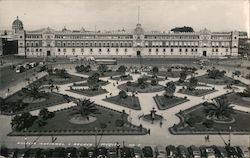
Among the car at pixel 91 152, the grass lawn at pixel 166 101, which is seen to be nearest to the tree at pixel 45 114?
the car at pixel 91 152

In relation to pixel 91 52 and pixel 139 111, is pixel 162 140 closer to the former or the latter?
pixel 139 111

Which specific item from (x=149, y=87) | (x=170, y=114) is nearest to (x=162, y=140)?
(x=170, y=114)

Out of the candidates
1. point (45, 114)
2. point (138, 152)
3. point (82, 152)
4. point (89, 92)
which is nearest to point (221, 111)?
point (138, 152)

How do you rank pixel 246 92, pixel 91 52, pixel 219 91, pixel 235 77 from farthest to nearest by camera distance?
1. pixel 91 52
2. pixel 235 77
3. pixel 219 91
4. pixel 246 92

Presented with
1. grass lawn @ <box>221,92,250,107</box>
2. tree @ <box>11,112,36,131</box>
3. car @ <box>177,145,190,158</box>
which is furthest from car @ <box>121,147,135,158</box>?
grass lawn @ <box>221,92,250,107</box>

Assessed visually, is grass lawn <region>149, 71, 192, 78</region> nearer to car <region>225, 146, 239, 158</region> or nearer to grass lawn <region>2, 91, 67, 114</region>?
grass lawn <region>2, 91, 67, 114</region>
